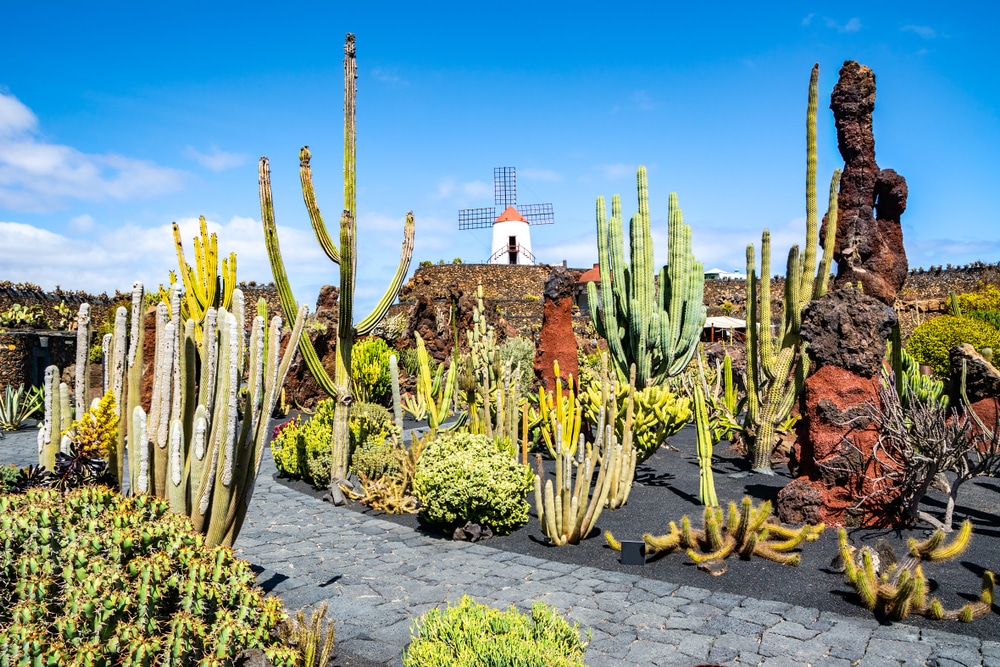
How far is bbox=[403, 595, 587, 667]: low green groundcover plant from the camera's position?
2.83 metres

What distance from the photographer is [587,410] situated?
898 centimetres

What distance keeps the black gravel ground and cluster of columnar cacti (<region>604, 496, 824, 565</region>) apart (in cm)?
8

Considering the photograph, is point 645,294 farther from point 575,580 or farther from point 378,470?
point 575,580

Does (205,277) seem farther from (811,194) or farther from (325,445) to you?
(811,194)

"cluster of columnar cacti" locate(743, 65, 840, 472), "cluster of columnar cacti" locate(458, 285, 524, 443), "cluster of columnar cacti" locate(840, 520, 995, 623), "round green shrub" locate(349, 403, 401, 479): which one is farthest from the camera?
"cluster of columnar cacti" locate(743, 65, 840, 472)

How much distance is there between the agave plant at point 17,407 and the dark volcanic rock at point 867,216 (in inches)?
587

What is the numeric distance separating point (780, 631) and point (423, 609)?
7.03 ft

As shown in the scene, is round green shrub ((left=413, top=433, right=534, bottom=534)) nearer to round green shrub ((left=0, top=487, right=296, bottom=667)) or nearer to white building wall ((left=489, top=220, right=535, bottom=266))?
round green shrub ((left=0, top=487, right=296, bottom=667))

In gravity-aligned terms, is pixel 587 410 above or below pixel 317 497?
above

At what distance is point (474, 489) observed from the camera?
6156 mm

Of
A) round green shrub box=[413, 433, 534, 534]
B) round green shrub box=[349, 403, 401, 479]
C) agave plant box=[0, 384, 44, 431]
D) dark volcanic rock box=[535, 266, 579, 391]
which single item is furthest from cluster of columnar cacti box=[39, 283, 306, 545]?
agave plant box=[0, 384, 44, 431]

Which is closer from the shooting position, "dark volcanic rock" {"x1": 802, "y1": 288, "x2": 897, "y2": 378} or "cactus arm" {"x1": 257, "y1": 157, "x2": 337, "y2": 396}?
"dark volcanic rock" {"x1": 802, "y1": 288, "x2": 897, "y2": 378}

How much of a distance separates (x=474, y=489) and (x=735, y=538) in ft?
7.04

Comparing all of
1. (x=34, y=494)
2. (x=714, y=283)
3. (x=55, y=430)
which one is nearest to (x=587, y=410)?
(x=55, y=430)
